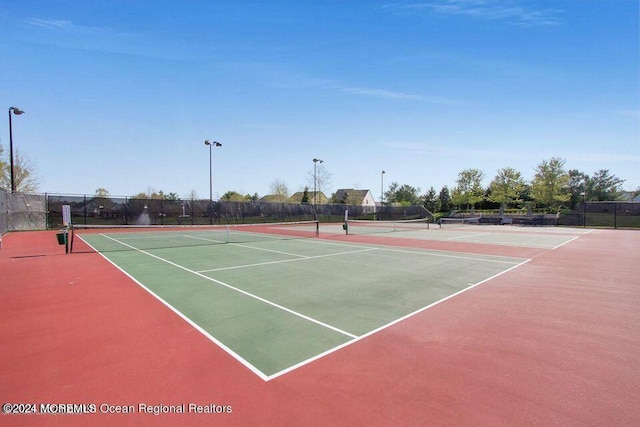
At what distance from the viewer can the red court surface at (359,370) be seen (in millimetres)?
3252

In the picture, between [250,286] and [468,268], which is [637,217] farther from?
[250,286]

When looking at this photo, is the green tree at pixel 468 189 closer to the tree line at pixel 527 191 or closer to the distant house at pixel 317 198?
the tree line at pixel 527 191

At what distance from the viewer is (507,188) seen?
6025cm

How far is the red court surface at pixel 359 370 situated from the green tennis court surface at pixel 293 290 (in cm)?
35

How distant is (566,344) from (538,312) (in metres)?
1.64

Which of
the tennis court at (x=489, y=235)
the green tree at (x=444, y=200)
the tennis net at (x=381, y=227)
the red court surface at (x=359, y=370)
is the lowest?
the red court surface at (x=359, y=370)

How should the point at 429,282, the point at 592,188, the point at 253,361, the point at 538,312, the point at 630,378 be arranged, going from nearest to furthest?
1. the point at 630,378
2. the point at 253,361
3. the point at 538,312
4. the point at 429,282
5. the point at 592,188

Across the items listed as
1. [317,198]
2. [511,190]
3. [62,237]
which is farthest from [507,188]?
[62,237]

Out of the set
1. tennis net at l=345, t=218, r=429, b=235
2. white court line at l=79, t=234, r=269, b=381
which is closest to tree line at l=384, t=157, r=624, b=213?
tennis net at l=345, t=218, r=429, b=235

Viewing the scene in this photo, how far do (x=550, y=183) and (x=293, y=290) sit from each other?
5907cm

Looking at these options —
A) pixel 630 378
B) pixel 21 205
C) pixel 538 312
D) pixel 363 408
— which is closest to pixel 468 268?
pixel 538 312

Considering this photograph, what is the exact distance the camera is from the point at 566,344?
16.2 feet

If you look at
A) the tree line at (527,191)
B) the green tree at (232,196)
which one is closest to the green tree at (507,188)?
the tree line at (527,191)

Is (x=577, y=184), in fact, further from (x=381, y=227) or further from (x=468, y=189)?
(x=381, y=227)
